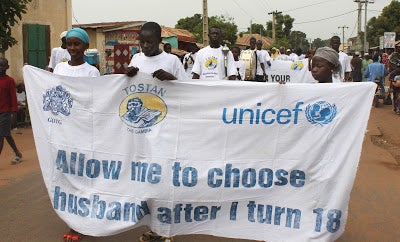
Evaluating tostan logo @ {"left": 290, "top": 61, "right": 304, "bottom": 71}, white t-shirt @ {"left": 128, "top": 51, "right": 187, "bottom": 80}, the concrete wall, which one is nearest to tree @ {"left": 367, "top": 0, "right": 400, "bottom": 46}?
tostan logo @ {"left": 290, "top": 61, "right": 304, "bottom": 71}

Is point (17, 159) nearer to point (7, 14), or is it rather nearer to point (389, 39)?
point (7, 14)

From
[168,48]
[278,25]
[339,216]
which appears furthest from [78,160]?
[278,25]

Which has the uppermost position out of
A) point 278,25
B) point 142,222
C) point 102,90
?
point 278,25

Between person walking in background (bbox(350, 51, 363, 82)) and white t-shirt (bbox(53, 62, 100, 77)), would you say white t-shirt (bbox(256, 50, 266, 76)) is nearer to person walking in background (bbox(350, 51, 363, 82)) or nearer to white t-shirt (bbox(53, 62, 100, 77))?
person walking in background (bbox(350, 51, 363, 82))

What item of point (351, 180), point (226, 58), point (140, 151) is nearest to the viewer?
point (351, 180)

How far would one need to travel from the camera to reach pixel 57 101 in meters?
3.92

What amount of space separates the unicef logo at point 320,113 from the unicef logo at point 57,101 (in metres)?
1.92

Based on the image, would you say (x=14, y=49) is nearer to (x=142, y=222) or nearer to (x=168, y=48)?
(x=168, y=48)

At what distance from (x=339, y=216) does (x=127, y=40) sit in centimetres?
1910

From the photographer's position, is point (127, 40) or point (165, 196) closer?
point (165, 196)

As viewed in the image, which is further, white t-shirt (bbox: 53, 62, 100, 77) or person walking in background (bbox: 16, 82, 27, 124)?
person walking in background (bbox: 16, 82, 27, 124)

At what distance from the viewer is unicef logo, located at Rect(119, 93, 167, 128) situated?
3.70 m

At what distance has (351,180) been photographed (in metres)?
3.46

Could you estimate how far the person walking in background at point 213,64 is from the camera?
7.19 meters
